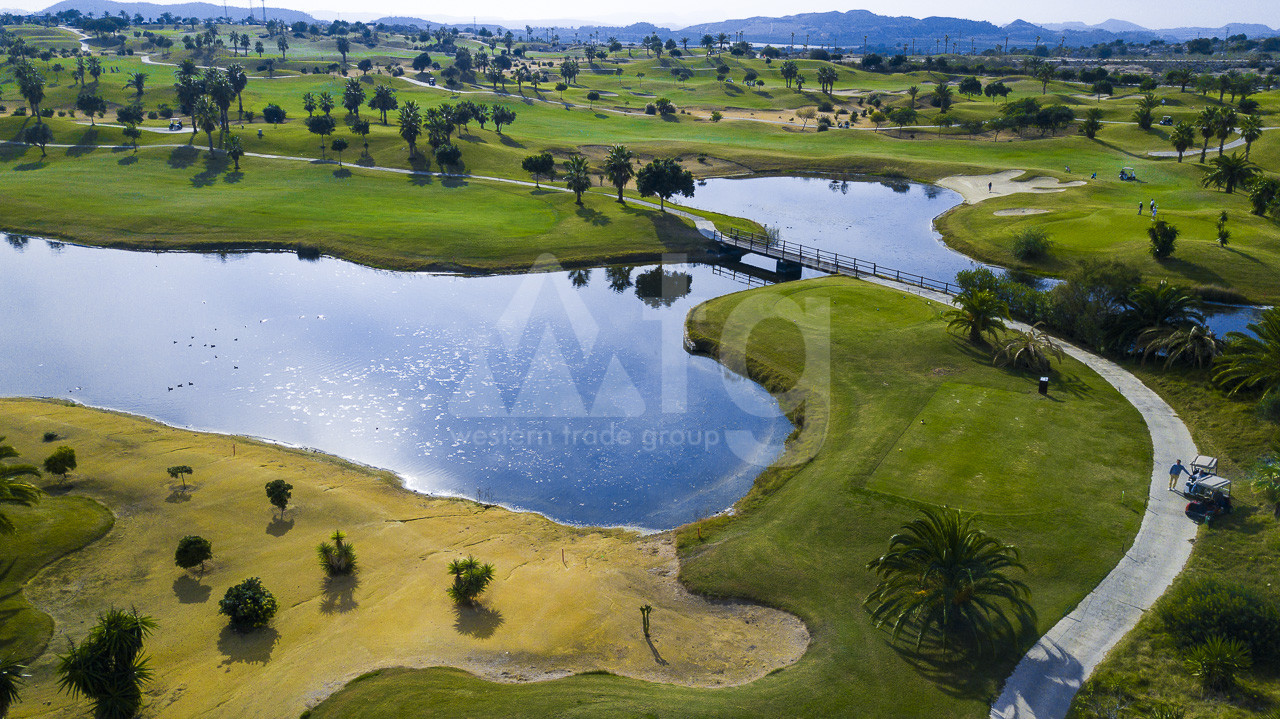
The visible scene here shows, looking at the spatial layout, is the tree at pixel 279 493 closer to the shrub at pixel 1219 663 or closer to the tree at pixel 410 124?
the shrub at pixel 1219 663

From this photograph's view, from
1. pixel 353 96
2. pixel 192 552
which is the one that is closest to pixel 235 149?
pixel 353 96

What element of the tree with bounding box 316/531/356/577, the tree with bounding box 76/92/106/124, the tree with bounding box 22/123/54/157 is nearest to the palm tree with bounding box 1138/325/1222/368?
the tree with bounding box 316/531/356/577

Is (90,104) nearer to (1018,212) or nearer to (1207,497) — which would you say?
(1018,212)

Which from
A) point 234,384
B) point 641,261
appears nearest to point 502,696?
point 234,384

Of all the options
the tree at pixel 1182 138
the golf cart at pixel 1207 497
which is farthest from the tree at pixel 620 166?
the tree at pixel 1182 138

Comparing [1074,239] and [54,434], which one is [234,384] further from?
[1074,239]

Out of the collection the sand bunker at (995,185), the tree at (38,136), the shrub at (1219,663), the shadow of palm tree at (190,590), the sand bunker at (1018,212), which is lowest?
the shadow of palm tree at (190,590)
